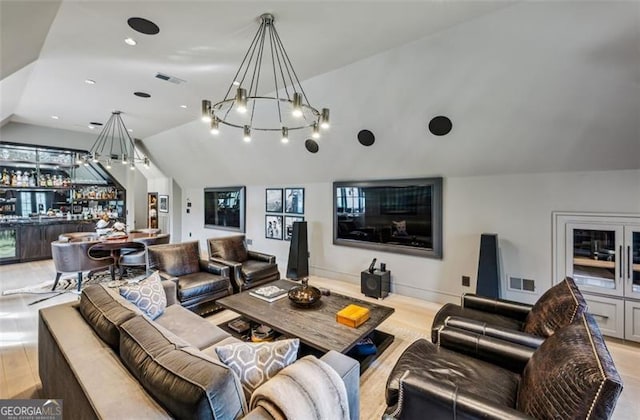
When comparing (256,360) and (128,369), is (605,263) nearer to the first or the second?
(256,360)

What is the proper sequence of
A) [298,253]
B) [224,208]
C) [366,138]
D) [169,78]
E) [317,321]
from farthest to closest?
[224,208]
[298,253]
[366,138]
[169,78]
[317,321]

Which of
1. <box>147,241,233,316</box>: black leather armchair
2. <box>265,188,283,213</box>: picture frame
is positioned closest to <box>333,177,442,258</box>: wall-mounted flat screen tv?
<box>265,188,283,213</box>: picture frame

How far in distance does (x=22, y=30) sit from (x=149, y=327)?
9.05 ft

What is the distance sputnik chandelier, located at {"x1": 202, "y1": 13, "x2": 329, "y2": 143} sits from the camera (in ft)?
7.80

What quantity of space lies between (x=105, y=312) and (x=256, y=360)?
116cm

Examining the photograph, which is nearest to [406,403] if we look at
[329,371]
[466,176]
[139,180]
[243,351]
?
[329,371]

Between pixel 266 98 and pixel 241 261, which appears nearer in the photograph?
pixel 266 98

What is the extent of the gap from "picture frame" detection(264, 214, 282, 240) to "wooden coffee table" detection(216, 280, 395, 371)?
308 cm

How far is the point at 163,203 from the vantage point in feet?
28.5

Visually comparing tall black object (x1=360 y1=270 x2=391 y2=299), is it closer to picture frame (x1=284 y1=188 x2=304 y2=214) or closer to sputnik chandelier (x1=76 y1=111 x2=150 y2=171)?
picture frame (x1=284 y1=188 x2=304 y2=214)

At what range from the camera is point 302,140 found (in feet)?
15.8

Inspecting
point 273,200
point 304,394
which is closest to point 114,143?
point 273,200

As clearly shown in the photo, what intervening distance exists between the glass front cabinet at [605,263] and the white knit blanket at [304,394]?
138 inches

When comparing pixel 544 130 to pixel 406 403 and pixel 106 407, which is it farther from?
pixel 106 407
